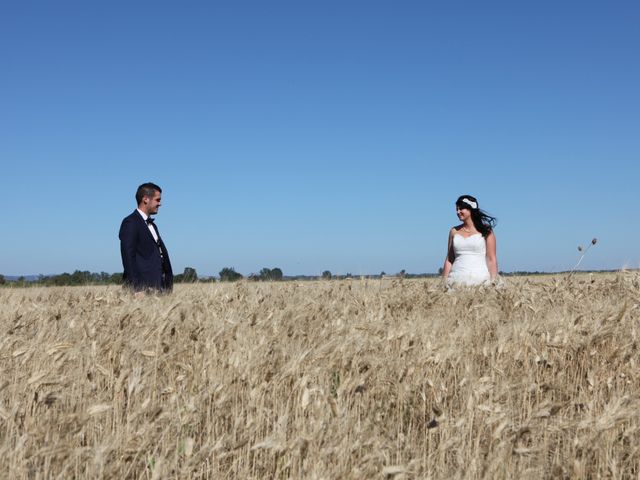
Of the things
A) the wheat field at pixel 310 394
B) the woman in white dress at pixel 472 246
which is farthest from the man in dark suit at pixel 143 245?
the woman in white dress at pixel 472 246

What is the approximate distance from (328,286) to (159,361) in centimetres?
403

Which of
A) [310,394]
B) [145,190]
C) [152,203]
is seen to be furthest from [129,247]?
[310,394]

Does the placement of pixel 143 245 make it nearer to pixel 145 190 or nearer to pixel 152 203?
pixel 152 203

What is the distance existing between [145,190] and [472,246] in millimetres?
4620

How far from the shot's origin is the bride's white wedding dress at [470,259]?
9211 millimetres

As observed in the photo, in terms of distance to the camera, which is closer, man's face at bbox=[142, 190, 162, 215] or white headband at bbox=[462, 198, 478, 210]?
man's face at bbox=[142, 190, 162, 215]

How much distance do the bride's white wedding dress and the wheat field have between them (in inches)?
135

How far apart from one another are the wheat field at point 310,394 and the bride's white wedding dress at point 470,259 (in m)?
3.43

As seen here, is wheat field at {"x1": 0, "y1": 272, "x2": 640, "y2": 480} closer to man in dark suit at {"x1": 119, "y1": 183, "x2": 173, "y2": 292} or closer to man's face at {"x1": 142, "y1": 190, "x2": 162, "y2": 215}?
man in dark suit at {"x1": 119, "y1": 183, "x2": 173, "y2": 292}

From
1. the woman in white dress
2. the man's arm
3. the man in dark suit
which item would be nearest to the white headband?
the woman in white dress

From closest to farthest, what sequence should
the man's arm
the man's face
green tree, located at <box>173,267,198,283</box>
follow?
the man's arm, the man's face, green tree, located at <box>173,267,198,283</box>

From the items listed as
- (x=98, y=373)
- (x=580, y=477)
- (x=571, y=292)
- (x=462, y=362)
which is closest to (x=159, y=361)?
(x=98, y=373)

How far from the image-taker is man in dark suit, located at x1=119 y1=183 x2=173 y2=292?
24.6 ft

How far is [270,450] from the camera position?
2625 mm
